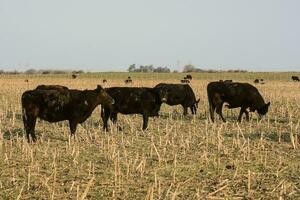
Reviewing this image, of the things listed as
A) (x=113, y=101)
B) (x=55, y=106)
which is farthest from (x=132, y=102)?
(x=55, y=106)

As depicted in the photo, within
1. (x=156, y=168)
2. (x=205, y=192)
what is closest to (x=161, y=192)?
(x=205, y=192)

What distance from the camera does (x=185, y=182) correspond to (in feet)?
26.7

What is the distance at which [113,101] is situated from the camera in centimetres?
1560

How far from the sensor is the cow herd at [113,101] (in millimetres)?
13125

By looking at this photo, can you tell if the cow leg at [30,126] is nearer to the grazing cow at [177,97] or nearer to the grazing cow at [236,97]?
the grazing cow at [236,97]

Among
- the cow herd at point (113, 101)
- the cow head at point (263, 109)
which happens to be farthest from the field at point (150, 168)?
the cow head at point (263, 109)

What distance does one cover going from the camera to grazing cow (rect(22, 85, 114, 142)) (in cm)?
1299

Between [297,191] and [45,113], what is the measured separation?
309 inches

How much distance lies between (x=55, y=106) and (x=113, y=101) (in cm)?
273

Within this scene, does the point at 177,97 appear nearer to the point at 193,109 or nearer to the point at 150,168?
the point at 193,109

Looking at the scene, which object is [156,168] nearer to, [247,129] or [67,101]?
[67,101]

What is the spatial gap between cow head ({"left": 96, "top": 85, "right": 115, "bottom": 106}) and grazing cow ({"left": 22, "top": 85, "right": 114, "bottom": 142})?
42cm

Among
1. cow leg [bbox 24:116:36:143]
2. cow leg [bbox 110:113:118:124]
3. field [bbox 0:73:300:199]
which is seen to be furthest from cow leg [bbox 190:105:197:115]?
cow leg [bbox 24:116:36:143]

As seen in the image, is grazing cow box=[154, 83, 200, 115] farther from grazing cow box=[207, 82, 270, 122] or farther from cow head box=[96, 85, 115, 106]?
cow head box=[96, 85, 115, 106]
